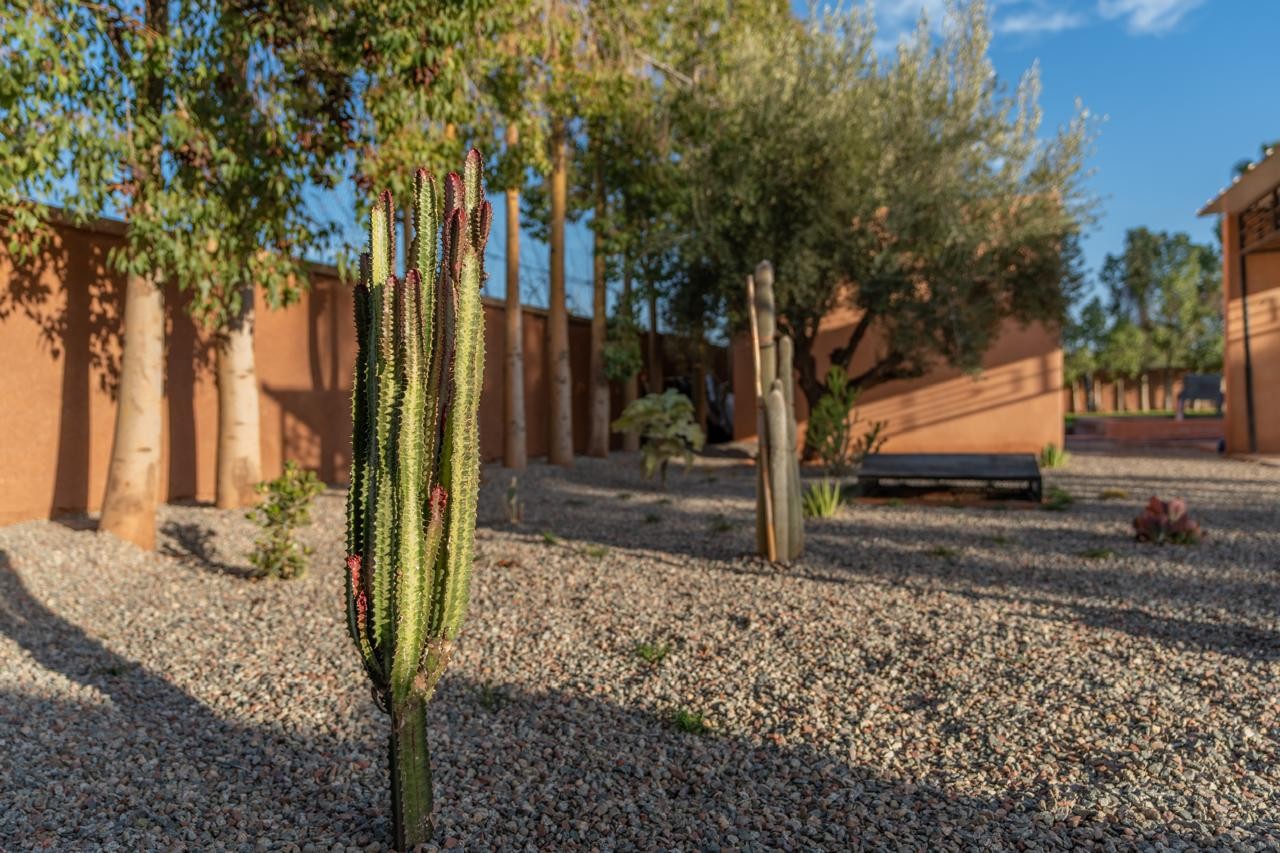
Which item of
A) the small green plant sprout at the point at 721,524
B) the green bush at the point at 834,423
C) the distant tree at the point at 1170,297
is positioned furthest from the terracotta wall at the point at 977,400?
the distant tree at the point at 1170,297

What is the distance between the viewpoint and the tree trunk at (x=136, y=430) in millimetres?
5535

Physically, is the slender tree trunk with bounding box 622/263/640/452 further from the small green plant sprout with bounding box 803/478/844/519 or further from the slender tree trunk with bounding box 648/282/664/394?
the small green plant sprout with bounding box 803/478/844/519

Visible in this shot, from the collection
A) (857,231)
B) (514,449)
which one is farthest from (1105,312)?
(514,449)

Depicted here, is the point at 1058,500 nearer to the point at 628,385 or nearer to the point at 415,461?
the point at 628,385

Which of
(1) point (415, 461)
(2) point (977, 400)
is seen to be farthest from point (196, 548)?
(2) point (977, 400)

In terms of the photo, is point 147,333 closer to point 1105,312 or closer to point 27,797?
point 27,797

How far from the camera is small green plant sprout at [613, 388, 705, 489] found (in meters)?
9.22

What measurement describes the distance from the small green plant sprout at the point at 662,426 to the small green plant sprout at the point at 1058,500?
3469 millimetres

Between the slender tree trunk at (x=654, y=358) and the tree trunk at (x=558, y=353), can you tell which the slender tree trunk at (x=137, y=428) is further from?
the slender tree trunk at (x=654, y=358)

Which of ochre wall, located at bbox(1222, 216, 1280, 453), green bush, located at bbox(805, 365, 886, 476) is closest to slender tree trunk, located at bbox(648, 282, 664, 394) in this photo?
green bush, located at bbox(805, 365, 886, 476)

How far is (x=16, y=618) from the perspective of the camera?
4195 millimetres

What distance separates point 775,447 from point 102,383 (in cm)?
503

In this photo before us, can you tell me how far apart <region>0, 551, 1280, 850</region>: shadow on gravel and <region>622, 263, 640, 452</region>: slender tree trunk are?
9.12 m

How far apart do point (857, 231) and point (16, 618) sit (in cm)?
908
